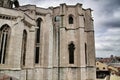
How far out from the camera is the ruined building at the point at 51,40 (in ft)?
56.7

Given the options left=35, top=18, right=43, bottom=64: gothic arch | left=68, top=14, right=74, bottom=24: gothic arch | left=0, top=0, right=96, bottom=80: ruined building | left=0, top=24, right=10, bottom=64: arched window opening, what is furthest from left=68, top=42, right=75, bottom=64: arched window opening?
left=0, top=24, right=10, bottom=64: arched window opening

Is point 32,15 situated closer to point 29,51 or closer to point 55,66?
point 29,51

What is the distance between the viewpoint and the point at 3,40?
1692 cm

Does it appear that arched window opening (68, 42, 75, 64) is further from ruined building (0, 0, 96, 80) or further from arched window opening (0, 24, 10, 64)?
arched window opening (0, 24, 10, 64)

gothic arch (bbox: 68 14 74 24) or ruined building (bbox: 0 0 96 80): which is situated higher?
gothic arch (bbox: 68 14 74 24)

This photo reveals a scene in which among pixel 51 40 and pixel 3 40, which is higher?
pixel 51 40

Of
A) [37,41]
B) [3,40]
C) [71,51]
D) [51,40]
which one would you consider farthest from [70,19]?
[3,40]

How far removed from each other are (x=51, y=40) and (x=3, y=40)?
811 centimetres

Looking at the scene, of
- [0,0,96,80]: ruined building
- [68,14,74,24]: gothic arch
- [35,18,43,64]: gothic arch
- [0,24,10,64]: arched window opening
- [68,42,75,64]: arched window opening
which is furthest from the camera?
[68,14,74,24]: gothic arch

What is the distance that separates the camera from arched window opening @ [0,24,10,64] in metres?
16.6

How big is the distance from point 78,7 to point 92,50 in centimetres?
744

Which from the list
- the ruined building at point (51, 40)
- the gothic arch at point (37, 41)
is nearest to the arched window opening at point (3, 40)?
the ruined building at point (51, 40)

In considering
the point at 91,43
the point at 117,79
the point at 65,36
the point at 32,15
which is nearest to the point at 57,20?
the point at 65,36

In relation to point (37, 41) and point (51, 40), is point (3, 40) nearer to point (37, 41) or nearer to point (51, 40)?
point (37, 41)
